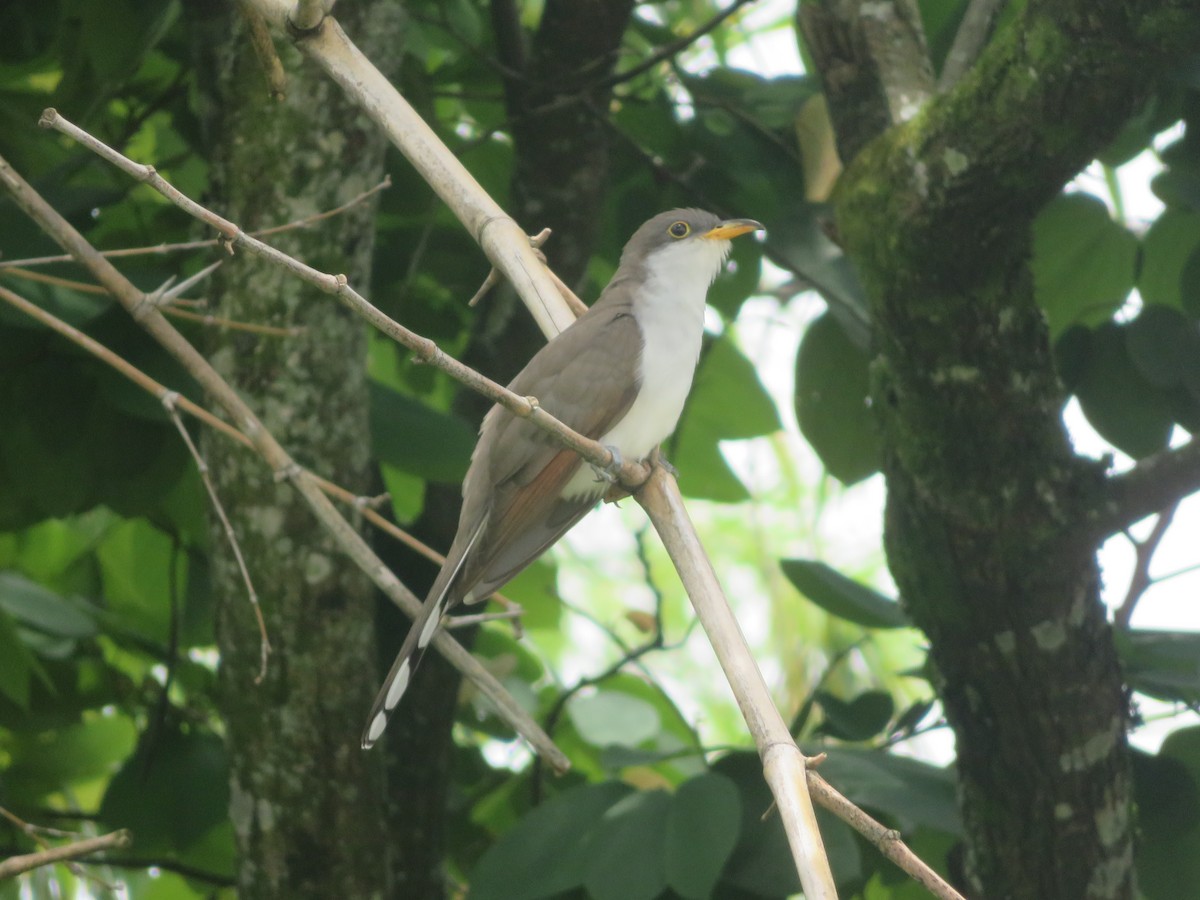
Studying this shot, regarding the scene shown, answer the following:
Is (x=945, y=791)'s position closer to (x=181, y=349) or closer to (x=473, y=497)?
(x=473, y=497)

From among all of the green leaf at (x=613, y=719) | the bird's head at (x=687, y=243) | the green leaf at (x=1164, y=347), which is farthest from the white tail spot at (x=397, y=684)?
the green leaf at (x=1164, y=347)

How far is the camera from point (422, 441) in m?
3.56

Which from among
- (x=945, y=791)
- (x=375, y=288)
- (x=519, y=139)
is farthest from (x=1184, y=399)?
(x=375, y=288)

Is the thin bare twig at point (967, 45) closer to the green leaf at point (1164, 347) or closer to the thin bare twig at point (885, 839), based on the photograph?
the green leaf at point (1164, 347)

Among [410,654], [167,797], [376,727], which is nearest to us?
[376,727]

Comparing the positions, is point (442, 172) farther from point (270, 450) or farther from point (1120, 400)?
point (1120, 400)

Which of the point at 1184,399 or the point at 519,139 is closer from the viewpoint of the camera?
the point at 1184,399

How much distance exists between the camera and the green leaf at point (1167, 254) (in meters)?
3.61

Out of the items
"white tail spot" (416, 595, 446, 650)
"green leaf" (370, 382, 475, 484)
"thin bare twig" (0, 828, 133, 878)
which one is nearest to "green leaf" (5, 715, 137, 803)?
"green leaf" (370, 382, 475, 484)

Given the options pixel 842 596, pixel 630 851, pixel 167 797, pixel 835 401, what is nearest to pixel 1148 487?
pixel 842 596

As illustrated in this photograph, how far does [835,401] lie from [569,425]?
0.96 m

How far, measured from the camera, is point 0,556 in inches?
178

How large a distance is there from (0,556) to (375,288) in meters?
A: 1.58

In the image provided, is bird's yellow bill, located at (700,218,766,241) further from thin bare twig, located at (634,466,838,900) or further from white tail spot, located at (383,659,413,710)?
white tail spot, located at (383,659,413,710)
